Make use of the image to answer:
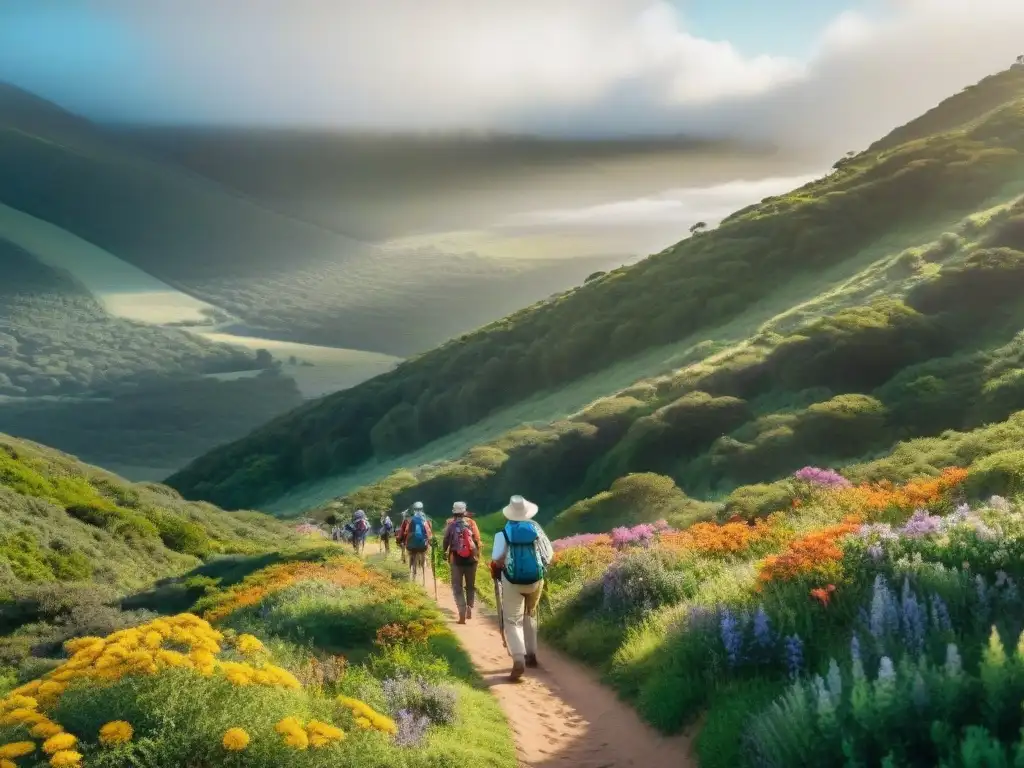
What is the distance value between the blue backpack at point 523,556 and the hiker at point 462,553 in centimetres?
340

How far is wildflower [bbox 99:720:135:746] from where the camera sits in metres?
6.14

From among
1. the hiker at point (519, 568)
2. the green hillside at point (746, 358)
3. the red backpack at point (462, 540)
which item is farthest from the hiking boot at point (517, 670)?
the green hillside at point (746, 358)

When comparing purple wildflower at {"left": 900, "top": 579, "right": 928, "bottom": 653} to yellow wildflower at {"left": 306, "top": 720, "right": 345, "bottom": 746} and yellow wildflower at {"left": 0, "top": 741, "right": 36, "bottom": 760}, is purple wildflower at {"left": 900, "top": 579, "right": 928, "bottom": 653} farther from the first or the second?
yellow wildflower at {"left": 0, "top": 741, "right": 36, "bottom": 760}

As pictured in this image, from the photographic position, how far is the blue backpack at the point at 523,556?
11219 millimetres

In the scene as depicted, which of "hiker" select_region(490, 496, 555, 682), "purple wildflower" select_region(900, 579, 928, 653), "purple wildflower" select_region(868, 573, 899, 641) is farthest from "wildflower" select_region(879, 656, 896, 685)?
"hiker" select_region(490, 496, 555, 682)

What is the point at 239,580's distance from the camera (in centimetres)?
1955

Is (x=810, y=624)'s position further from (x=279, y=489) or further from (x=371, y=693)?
(x=279, y=489)

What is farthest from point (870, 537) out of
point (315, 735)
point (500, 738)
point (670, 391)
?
point (670, 391)

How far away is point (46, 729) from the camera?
247 inches

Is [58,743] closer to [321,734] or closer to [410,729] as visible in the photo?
[321,734]

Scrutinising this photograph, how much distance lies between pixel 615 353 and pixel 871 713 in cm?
6474

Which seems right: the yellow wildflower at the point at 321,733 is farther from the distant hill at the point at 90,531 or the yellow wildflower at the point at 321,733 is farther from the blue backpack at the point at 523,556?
the distant hill at the point at 90,531

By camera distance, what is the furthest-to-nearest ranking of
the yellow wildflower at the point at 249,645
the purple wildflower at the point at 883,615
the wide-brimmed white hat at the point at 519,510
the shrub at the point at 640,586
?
the shrub at the point at 640,586
the wide-brimmed white hat at the point at 519,510
the yellow wildflower at the point at 249,645
the purple wildflower at the point at 883,615

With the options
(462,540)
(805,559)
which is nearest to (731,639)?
(805,559)
